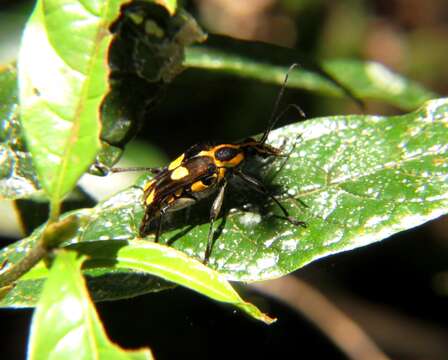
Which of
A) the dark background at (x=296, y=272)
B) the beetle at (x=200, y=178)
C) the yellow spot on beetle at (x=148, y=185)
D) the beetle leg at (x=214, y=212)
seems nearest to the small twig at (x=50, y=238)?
the beetle leg at (x=214, y=212)

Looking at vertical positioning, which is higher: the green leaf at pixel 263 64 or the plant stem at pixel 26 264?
the green leaf at pixel 263 64

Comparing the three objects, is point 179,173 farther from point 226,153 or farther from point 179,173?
point 226,153

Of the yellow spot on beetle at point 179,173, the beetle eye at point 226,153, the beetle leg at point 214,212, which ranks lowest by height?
the beetle leg at point 214,212

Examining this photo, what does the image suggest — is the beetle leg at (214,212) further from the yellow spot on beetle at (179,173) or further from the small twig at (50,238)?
the small twig at (50,238)

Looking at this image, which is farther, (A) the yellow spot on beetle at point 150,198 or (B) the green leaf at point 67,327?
(A) the yellow spot on beetle at point 150,198

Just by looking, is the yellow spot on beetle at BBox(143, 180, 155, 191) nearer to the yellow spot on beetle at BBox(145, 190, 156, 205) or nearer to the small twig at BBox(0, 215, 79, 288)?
the yellow spot on beetle at BBox(145, 190, 156, 205)

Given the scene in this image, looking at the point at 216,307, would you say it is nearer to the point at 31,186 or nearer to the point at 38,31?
the point at 31,186

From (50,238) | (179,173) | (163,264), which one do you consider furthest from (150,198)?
(50,238)

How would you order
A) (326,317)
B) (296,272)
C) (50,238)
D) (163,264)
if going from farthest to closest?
(296,272) → (326,317) → (163,264) → (50,238)
